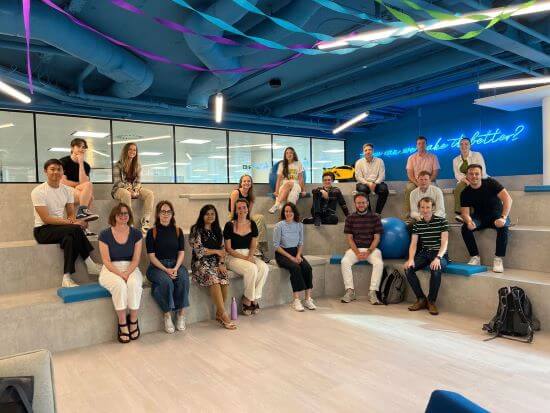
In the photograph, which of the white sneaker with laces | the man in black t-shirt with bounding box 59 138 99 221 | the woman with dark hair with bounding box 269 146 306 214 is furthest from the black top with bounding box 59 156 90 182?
the white sneaker with laces

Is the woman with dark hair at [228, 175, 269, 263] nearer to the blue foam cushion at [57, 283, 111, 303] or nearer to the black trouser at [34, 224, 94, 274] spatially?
the black trouser at [34, 224, 94, 274]

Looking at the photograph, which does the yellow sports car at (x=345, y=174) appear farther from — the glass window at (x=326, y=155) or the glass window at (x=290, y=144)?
the glass window at (x=326, y=155)

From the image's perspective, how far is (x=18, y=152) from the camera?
14773 mm

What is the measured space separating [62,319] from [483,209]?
451 cm

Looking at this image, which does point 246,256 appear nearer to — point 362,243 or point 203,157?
point 362,243

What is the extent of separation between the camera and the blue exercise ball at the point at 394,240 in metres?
5.27

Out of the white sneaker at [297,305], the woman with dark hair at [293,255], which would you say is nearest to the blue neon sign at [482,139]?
the woman with dark hair at [293,255]

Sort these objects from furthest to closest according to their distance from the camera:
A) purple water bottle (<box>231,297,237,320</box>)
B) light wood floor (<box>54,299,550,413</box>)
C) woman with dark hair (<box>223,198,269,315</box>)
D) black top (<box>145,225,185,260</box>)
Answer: woman with dark hair (<box>223,198,269,315</box>), purple water bottle (<box>231,297,237,320</box>), black top (<box>145,225,185,260</box>), light wood floor (<box>54,299,550,413</box>)

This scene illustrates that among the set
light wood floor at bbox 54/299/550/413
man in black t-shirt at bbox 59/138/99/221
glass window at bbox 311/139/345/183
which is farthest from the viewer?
glass window at bbox 311/139/345/183

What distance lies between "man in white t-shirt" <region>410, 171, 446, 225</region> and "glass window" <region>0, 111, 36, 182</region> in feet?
44.0

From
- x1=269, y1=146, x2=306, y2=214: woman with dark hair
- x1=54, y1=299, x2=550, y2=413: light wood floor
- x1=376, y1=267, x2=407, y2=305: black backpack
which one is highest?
x1=269, y1=146, x2=306, y2=214: woman with dark hair

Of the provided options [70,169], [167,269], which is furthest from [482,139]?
[70,169]

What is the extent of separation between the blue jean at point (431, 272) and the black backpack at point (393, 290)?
9.3 inches

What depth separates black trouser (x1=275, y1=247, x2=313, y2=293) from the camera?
15.7ft
